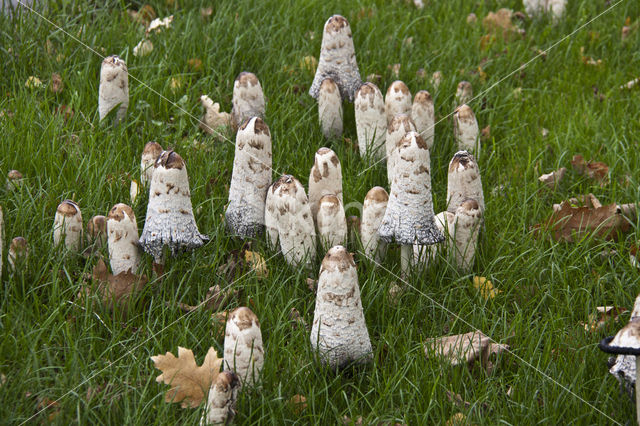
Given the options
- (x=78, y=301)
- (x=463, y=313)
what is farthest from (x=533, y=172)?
(x=78, y=301)

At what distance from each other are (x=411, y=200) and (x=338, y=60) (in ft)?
5.21

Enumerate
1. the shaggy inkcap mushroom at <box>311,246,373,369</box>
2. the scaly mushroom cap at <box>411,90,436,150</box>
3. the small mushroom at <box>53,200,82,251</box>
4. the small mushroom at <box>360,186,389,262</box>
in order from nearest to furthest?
the shaggy inkcap mushroom at <box>311,246,373,369</box>, the small mushroom at <box>53,200,82,251</box>, the small mushroom at <box>360,186,389,262</box>, the scaly mushroom cap at <box>411,90,436,150</box>

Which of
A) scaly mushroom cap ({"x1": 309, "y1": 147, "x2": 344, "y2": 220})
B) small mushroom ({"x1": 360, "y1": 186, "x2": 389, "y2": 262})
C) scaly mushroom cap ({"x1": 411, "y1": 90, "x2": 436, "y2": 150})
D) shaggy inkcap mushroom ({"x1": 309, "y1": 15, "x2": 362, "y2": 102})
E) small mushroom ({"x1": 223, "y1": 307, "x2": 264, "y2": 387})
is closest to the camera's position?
small mushroom ({"x1": 223, "y1": 307, "x2": 264, "y2": 387})

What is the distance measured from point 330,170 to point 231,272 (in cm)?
64

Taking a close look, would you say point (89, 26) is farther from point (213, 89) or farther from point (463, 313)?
point (463, 313)

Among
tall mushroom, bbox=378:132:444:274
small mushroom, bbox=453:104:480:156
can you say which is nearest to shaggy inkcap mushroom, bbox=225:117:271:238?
tall mushroom, bbox=378:132:444:274

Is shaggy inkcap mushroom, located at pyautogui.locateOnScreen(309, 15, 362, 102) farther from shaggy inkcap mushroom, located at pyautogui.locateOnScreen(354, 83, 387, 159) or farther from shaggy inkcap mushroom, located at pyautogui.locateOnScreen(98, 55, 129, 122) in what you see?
shaggy inkcap mushroom, located at pyautogui.locateOnScreen(98, 55, 129, 122)

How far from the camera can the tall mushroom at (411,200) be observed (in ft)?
10.3

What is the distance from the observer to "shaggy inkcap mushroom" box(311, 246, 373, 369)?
267 centimetres

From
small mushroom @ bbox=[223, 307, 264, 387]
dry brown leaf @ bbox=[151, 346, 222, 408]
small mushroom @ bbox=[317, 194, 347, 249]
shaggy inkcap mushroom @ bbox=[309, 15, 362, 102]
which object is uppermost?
shaggy inkcap mushroom @ bbox=[309, 15, 362, 102]

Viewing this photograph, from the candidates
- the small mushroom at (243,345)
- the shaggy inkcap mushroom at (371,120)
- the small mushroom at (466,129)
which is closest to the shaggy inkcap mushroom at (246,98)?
the shaggy inkcap mushroom at (371,120)

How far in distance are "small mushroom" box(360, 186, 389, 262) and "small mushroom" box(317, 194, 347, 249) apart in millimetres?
98

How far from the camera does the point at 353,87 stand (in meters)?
4.53

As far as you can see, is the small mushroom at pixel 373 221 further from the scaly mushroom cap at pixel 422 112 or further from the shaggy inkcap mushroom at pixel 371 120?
the scaly mushroom cap at pixel 422 112
